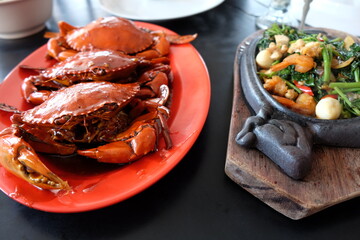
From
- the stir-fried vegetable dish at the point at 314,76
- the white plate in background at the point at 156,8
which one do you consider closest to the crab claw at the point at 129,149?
the stir-fried vegetable dish at the point at 314,76

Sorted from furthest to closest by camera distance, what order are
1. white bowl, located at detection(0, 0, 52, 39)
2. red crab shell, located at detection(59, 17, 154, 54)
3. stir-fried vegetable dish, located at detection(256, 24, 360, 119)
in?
white bowl, located at detection(0, 0, 52, 39) → red crab shell, located at detection(59, 17, 154, 54) → stir-fried vegetable dish, located at detection(256, 24, 360, 119)

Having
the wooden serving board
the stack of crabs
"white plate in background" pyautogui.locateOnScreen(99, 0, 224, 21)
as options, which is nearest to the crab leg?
the stack of crabs

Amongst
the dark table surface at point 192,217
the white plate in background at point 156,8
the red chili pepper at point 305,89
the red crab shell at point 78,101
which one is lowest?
the dark table surface at point 192,217

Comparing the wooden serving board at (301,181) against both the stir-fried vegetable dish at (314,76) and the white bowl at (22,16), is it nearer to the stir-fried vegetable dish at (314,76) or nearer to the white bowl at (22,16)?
the stir-fried vegetable dish at (314,76)

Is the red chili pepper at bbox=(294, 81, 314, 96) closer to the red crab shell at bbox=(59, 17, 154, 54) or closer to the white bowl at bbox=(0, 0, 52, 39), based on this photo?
the red crab shell at bbox=(59, 17, 154, 54)

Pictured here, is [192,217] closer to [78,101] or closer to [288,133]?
[288,133]

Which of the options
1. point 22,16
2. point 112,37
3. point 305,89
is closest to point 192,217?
point 305,89
